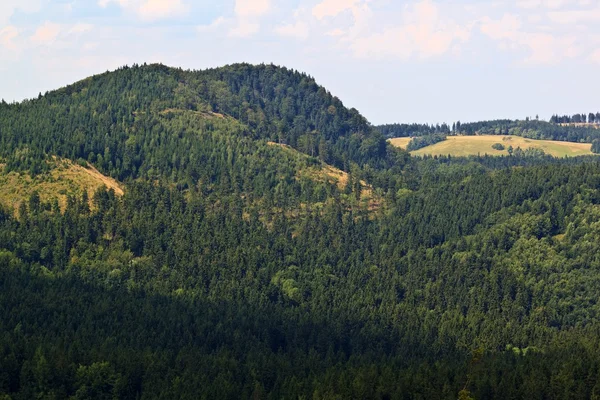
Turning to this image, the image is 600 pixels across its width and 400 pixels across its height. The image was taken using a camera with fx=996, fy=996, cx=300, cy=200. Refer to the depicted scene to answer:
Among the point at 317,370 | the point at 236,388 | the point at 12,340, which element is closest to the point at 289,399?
the point at 236,388

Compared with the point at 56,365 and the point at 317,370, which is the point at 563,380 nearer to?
the point at 317,370

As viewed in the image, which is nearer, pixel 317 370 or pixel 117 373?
pixel 117 373

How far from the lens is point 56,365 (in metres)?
178

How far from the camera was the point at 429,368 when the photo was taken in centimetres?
19162

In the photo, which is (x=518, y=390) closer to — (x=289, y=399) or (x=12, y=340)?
(x=289, y=399)

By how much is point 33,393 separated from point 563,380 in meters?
94.0

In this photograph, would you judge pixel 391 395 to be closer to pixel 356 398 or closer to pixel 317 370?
pixel 356 398

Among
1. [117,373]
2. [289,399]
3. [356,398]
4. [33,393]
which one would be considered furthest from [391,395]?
[33,393]

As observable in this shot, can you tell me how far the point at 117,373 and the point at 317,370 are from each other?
4112cm

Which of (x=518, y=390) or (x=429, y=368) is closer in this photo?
(x=518, y=390)

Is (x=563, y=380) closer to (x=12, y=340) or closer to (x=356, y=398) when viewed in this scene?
(x=356, y=398)

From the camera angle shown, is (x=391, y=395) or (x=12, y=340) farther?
(x=12, y=340)

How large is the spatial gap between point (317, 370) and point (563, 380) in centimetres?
4818

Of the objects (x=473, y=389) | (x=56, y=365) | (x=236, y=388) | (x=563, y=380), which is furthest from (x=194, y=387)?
(x=563, y=380)
